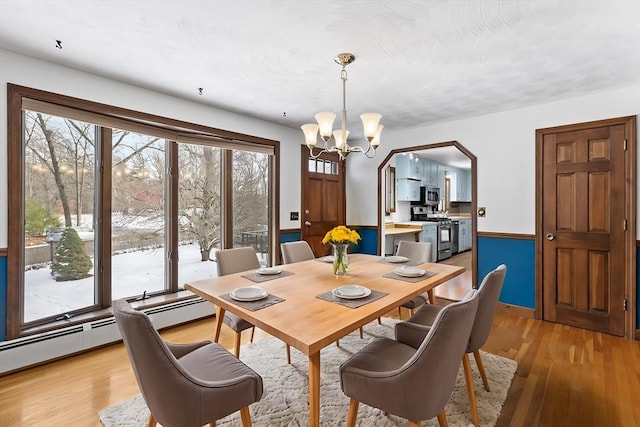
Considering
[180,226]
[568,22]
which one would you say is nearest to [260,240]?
[180,226]

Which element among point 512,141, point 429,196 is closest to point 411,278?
point 512,141

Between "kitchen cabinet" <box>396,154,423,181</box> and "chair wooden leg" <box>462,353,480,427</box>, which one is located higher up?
"kitchen cabinet" <box>396,154,423,181</box>

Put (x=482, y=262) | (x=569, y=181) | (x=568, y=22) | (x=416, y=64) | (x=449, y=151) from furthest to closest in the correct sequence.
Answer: (x=449, y=151) < (x=482, y=262) < (x=569, y=181) < (x=416, y=64) < (x=568, y=22)

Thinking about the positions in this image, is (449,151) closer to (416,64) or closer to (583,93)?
(583,93)

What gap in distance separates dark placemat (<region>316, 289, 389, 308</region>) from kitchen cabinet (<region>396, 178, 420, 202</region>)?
4.87 meters

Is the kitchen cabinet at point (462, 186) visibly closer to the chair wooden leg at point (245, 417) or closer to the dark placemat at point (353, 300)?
the dark placemat at point (353, 300)

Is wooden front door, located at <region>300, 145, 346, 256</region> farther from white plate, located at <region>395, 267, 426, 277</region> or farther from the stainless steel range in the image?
the stainless steel range

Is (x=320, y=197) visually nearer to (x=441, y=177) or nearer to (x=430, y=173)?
(x=430, y=173)

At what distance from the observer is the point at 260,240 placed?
4.08 metres

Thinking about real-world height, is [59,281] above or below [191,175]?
below

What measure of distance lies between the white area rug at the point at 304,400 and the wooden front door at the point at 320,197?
2.15 metres

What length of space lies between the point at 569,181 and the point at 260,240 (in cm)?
361

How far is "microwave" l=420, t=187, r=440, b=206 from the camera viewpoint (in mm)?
6928

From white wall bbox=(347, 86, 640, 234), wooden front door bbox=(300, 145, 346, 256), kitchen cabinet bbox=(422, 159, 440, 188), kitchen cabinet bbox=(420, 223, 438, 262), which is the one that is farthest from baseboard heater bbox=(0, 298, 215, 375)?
kitchen cabinet bbox=(422, 159, 440, 188)
